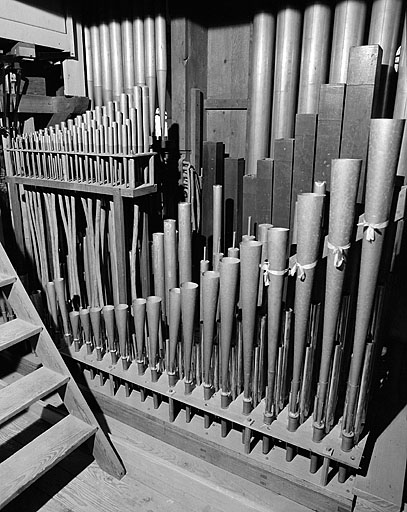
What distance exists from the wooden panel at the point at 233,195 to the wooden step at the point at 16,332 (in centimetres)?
108

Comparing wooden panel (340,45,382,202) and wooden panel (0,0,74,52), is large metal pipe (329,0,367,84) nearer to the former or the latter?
wooden panel (340,45,382,202)

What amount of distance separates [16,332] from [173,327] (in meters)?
0.79

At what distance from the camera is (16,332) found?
6.82 feet

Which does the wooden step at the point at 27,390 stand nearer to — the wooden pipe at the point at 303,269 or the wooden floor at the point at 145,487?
the wooden floor at the point at 145,487

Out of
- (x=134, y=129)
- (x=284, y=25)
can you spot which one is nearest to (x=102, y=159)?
(x=134, y=129)

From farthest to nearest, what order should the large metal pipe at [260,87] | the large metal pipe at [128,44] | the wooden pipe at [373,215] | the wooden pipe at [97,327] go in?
the large metal pipe at [128,44], the wooden pipe at [97,327], the large metal pipe at [260,87], the wooden pipe at [373,215]

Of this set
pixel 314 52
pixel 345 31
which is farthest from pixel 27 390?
pixel 345 31

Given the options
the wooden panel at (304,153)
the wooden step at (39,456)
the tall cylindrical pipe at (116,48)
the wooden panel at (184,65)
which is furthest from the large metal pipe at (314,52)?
the wooden step at (39,456)

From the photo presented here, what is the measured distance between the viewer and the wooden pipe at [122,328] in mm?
2107

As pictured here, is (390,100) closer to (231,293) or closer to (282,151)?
(282,151)

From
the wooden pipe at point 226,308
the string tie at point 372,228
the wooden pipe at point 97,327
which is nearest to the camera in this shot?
the string tie at point 372,228

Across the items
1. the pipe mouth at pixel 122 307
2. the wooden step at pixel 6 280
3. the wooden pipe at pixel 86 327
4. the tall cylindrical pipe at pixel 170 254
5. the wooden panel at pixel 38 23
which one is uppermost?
the wooden panel at pixel 38 23

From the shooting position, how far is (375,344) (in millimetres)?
1563

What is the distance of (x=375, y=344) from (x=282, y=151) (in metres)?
0.82
